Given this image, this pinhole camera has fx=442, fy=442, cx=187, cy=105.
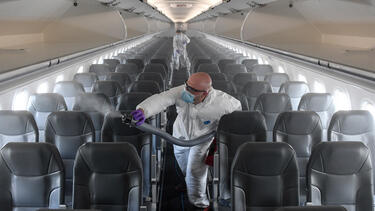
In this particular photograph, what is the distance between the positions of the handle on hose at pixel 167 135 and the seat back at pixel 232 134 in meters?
0.20

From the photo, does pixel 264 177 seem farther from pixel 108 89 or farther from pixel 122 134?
pixel 108 89

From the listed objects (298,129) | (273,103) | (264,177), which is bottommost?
(264,177)

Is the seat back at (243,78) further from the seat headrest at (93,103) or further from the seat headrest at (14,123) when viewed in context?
the seat headrest at (14,123)

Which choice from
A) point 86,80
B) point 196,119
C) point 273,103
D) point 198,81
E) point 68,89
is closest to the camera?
point 198,81

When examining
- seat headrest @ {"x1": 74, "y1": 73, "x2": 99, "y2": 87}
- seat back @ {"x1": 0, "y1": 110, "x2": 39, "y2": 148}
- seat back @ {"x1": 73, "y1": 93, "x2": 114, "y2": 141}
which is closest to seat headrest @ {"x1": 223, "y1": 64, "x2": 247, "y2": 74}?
seat headrest @ {"x1": 74, "y1": 73, "x2": 99, "y2": 87}

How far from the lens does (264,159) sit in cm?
393

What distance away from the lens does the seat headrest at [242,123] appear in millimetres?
5418

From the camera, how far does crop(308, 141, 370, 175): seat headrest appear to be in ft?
13.1

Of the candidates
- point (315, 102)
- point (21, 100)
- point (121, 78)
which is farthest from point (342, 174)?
point (121, 78)

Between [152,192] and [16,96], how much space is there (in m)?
3.21

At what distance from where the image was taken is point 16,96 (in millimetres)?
7012

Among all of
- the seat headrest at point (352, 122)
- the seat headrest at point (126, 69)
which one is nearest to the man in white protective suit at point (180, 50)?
the seat headrest at point (126, 69)

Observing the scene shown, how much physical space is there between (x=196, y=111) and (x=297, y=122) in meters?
1.26

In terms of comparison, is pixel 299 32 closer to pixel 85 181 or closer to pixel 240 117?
pixel 240 117
